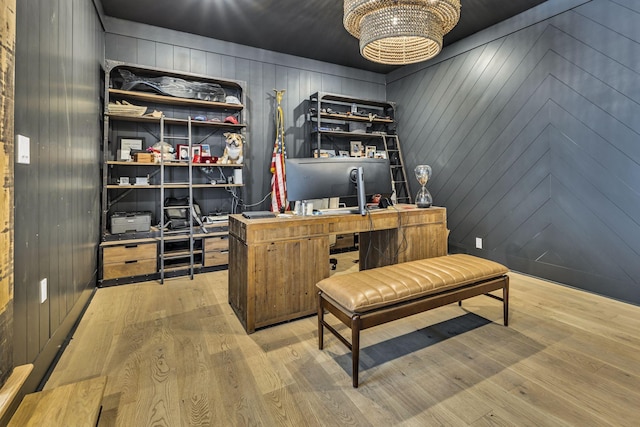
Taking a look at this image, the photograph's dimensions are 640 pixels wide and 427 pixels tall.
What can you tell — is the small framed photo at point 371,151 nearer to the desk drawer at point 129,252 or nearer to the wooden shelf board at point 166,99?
the wooden shelf board at point 166,99

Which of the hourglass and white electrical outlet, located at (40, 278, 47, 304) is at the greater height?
the hourglass

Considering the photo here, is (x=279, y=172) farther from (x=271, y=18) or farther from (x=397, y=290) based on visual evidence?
(x=397, y=290)

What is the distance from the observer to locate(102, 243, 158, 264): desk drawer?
317 centimetres

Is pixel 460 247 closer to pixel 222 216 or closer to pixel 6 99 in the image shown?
pixel 222 216

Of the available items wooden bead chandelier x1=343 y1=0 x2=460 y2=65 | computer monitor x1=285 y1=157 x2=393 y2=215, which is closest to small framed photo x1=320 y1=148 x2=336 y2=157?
computer monitor x1=285 y1=157 x2=393 y2=215

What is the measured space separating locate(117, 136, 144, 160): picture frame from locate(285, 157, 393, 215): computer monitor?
222 cm

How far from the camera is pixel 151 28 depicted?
3715 millimetres

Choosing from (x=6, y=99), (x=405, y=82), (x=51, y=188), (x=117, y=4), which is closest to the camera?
(x=6, y=99)

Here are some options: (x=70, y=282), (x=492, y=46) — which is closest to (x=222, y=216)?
(x=70, y=282)

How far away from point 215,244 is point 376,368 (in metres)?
2.48

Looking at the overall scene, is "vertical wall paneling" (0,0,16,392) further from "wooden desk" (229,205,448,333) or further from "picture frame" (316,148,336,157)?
"picture frame" (316,148,336,157)

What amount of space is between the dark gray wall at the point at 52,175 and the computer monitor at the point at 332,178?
1.43 m

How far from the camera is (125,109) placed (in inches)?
132

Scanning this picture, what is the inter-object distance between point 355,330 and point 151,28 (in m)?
4.10
